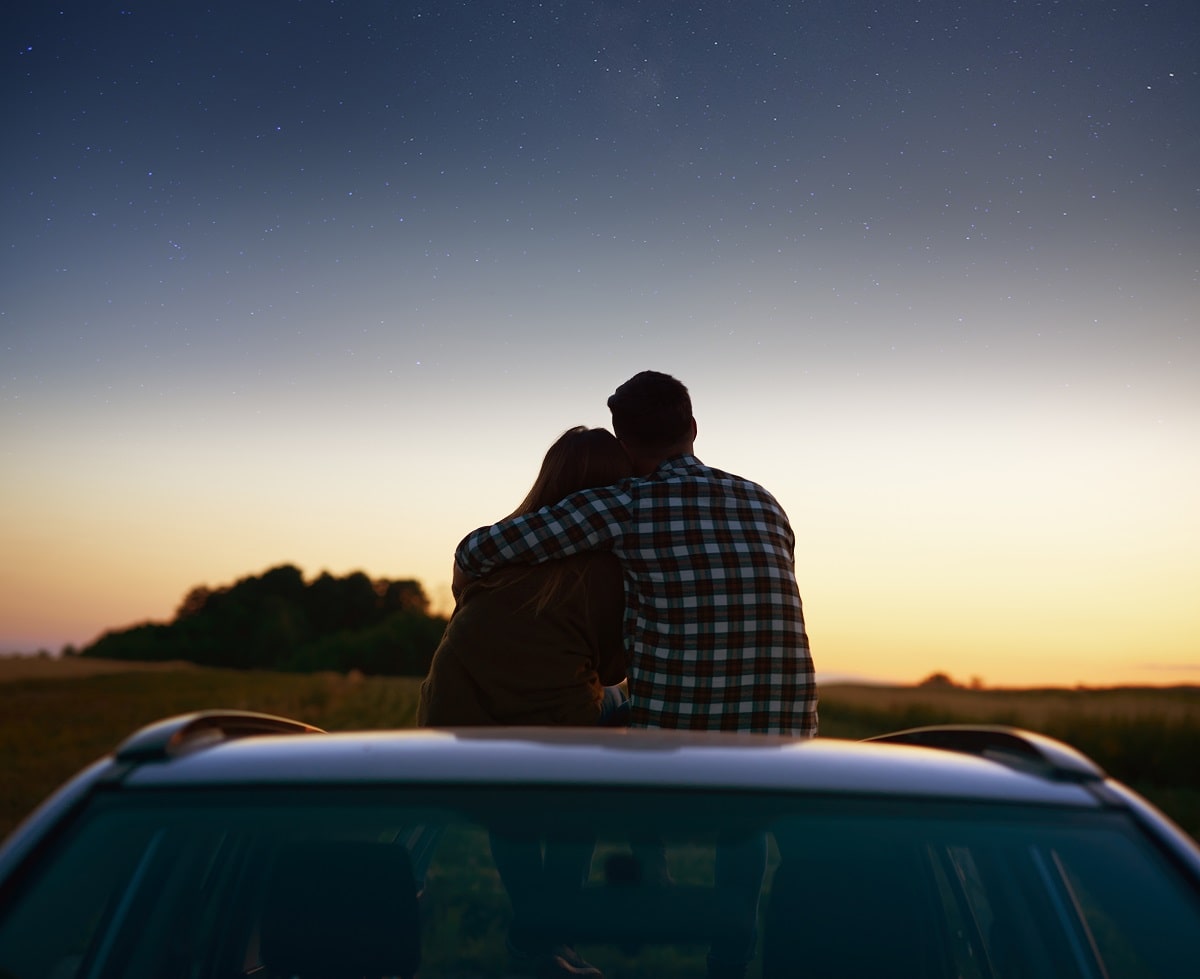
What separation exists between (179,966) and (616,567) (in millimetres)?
2067

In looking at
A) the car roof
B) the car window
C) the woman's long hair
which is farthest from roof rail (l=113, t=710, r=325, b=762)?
the woman's long hair

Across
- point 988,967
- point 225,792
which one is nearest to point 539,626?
point 988,967

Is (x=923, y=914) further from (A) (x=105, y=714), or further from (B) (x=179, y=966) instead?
(A) (x=105, y=714)

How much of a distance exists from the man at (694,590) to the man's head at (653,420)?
405 millimetres

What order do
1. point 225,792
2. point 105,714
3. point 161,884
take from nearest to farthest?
point 225,792
point 161,884
point 105,714

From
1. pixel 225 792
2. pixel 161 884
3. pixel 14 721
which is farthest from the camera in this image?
pixel 14 721

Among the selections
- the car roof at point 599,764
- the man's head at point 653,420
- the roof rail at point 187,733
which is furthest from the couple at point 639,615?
the car roof at point 599,764

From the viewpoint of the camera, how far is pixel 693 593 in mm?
4113

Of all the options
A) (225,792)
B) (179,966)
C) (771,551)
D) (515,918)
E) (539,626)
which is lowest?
(179,966)

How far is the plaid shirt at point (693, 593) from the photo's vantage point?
13.5ft

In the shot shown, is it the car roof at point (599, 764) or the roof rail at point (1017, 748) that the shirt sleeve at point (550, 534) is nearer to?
the roof rail at point (1017, 748)

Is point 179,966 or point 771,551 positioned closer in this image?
point 179,966

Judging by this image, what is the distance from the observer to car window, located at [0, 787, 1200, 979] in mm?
1753

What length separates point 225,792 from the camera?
5.90 ft
